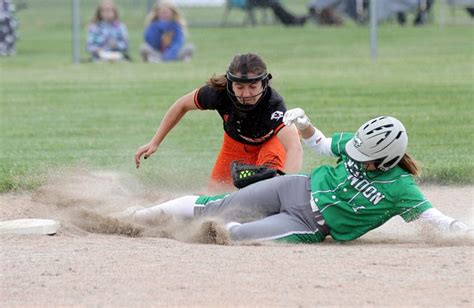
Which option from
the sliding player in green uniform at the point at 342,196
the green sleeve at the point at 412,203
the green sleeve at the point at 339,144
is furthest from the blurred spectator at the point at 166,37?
the green sleeve at the point at 412,203

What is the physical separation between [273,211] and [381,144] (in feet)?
3.07

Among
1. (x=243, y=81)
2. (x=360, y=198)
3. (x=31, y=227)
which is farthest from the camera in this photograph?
(x=243, y=81)

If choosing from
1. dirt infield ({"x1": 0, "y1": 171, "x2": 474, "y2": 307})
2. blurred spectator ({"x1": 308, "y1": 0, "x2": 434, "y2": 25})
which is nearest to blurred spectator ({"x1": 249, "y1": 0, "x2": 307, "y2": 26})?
blurred spectator ({"x1": 308, "y1": 0, "x2": 434, "y2": 25})

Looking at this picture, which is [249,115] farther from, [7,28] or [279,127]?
[7,28]

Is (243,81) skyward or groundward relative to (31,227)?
skyward

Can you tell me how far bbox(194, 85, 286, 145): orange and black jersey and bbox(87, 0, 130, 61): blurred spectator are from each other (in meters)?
13.2

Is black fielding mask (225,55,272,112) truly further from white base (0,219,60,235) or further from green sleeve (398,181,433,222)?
white base (0,219,60,235)

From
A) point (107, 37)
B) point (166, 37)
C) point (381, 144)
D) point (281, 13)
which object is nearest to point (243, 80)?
point (381, 144)

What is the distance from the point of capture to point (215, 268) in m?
5.89

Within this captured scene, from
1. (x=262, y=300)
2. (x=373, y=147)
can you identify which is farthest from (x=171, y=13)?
(x=262, y=300)

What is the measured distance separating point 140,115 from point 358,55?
847 cm

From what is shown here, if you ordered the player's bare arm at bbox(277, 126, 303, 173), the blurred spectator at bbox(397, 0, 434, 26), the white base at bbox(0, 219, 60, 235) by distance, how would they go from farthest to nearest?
1. the blurred spectator at bbox(397, 0, 434, 26)
2. the player's bare arm at bbox(277, 126, 303, 173)
3. the white base at bbox(0, 219, 60, 235)

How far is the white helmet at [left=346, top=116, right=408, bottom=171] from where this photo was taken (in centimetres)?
658

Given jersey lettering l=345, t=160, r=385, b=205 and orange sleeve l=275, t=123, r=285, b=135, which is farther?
orange sleeve l=275, t=123, r=285, b=135
